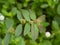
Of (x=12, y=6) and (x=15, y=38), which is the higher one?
(x=12, y=6)

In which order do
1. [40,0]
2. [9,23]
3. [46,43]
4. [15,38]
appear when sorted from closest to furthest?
[9,23] < [15,38] < [46,43] < [40,0]

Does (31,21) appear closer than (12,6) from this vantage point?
Yes

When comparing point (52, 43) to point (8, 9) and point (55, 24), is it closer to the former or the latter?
point (55, 24)

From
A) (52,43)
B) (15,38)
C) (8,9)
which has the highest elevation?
(8,9)

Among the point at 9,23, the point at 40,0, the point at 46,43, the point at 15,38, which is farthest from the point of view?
the point at 40,0

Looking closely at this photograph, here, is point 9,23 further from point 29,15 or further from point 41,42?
point 41,42

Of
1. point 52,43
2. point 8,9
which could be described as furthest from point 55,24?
point 8,9

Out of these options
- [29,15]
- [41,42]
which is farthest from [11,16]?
[41,42]
